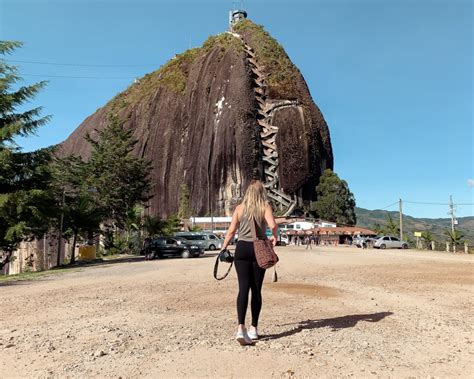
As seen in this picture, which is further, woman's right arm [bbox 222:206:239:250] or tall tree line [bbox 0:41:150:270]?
tall tree line [bbox 0:41:150:270]

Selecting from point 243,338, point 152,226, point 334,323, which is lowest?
point 334,323

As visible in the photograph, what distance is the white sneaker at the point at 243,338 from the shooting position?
475 centimetres

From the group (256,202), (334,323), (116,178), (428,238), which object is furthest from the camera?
(428,238)

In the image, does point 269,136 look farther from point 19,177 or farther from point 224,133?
point 19,177

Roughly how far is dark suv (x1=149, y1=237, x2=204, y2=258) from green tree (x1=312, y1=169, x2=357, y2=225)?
182 ft

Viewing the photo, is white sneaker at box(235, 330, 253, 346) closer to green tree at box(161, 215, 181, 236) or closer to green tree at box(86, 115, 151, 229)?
green tree at box(86, 115, 151, 229)

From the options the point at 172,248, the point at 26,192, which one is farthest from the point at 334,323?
the point at 172,248

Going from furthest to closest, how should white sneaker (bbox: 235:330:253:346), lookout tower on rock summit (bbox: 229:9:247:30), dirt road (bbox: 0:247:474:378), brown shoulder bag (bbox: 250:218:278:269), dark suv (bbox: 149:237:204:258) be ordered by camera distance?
lookout tower on rock summit (bbox: 229:9:247:30)
dark suv (bbox: 149:237:204:258)
brown shoulder bag (bbox: 250:218:278:269)
white sneaker (bbox: 235:330:253:346)
dirt road (bbox: 0:247:474:378)

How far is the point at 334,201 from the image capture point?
81.8 metres

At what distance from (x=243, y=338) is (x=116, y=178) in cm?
3596

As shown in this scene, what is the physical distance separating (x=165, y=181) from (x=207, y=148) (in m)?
11.4

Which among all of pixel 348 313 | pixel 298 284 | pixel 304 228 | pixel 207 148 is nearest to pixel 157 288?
pixel 298 284

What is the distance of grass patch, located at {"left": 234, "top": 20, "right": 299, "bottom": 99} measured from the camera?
8769cm

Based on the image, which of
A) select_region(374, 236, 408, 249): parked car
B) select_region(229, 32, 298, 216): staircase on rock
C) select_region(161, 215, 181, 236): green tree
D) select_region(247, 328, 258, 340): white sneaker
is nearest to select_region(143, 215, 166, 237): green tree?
select_region(161, 215, 181, 236): green tree
